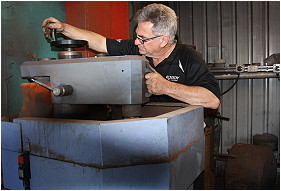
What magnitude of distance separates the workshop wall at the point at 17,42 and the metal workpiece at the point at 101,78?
0.49 m

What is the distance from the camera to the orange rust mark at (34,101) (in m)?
1.02

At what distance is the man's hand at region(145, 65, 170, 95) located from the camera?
100 centimetres

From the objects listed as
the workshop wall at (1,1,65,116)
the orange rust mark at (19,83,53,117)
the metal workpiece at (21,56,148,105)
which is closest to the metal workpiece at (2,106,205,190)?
the metal workpiece at (21,56,148,105)

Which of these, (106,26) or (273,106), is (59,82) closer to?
(106,26)

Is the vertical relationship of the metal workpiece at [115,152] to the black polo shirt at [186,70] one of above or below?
below

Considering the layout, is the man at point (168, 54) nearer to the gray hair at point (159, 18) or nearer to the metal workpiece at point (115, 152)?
the gray hair at point (159, 18)

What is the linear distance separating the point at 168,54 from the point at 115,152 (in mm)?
980

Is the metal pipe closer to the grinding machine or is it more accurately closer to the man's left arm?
the man's left arm

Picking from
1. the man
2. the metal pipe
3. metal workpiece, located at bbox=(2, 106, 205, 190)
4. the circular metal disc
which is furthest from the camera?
the metal pipe

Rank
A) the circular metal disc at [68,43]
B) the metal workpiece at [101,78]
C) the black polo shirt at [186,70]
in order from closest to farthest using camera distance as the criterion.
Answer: the metal workpiece at [101,78] → the circular metal disc at [68,43] → the black polo shirt at [186,70]

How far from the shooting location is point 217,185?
2.76 m

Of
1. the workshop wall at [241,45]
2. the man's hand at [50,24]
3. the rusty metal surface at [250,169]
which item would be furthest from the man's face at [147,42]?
the workshop wall at [241,45]

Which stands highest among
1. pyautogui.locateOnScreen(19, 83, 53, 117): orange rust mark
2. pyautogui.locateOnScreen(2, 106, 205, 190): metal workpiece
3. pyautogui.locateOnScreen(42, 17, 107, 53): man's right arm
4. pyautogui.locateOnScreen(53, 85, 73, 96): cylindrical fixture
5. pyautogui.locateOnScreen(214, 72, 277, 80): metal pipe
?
pyautogui.locateOnScreen(42, 17, 107, 53): man's right arm

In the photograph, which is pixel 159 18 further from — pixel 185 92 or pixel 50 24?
pixel 50 24
